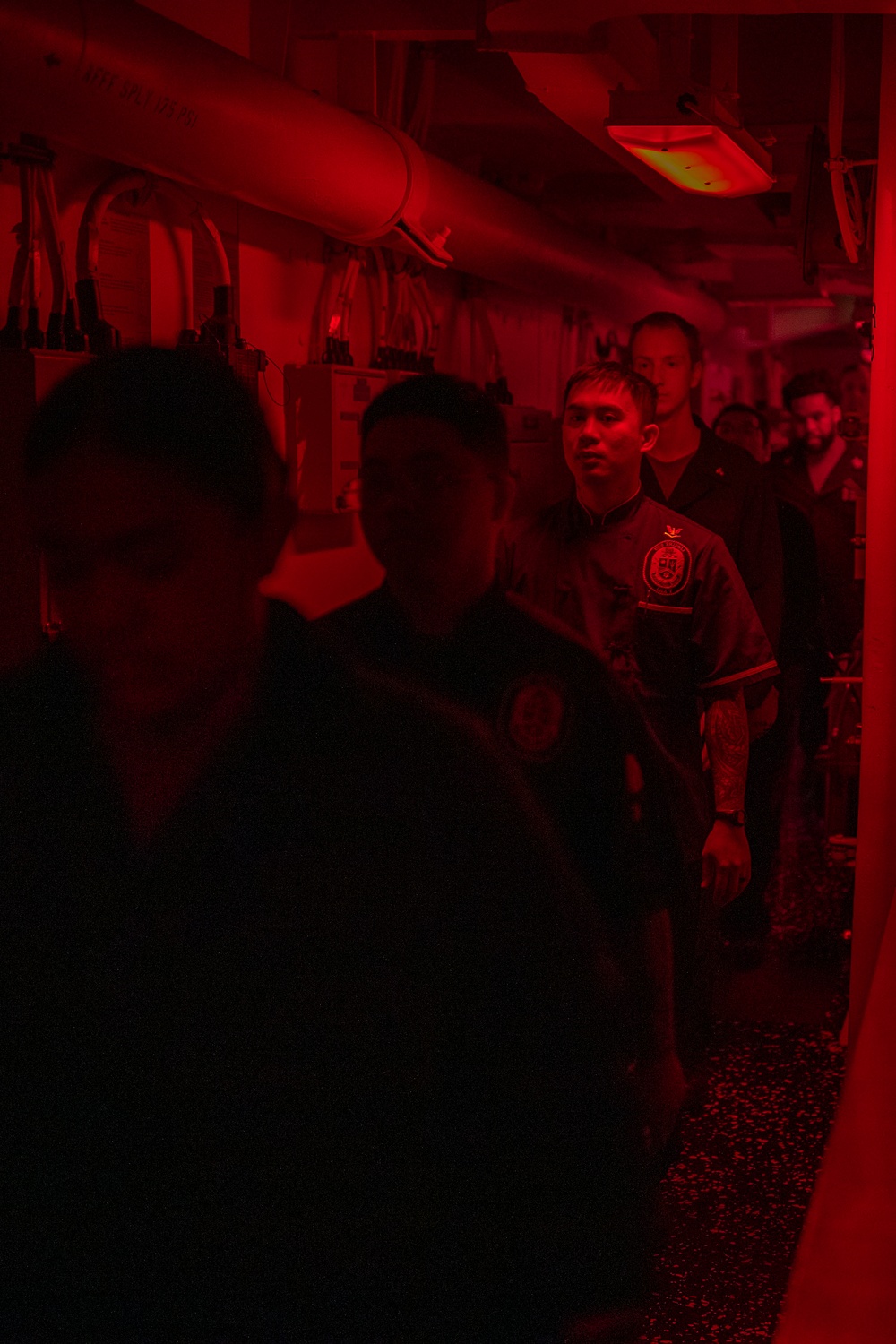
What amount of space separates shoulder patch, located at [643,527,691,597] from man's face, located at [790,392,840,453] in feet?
13.0

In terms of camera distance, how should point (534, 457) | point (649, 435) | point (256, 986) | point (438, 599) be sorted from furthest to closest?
point (534, 457), point (649, 435), point (438, 599), point (256, 986)

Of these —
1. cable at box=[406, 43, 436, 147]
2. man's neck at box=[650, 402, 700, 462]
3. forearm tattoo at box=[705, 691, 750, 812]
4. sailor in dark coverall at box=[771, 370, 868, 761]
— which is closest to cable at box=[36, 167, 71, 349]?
forearm tattoo at box=[705, 691, 750, 812]

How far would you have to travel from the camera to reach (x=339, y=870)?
3.45 ft

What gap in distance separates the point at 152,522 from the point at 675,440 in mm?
3396

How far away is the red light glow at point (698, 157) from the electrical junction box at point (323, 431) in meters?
1.07

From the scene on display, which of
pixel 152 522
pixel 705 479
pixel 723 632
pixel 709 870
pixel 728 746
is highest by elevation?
pixel 705 479

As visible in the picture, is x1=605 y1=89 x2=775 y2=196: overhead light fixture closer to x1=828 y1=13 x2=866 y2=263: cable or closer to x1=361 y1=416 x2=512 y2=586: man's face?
x1=828 y1=13 x2=866 y2=263: cable

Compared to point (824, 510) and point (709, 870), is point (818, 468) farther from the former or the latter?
point (709, 870)

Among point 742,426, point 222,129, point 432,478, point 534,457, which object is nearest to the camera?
point 432,478

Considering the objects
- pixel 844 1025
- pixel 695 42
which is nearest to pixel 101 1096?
pixel 844 1025

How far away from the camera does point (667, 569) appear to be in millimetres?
3082

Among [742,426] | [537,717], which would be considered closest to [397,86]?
[537,717]

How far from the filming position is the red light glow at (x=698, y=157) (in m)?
3.33

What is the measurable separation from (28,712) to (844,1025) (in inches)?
131
